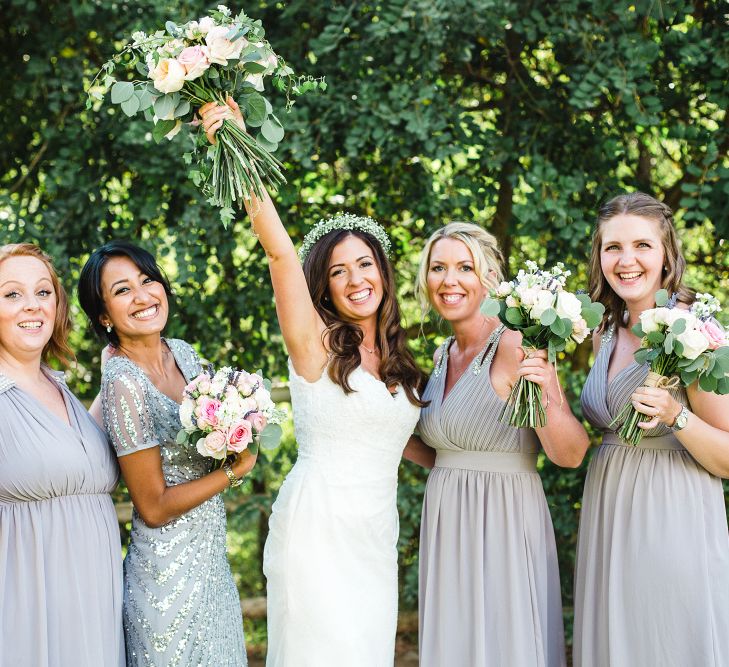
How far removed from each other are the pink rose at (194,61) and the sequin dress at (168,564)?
116 cm

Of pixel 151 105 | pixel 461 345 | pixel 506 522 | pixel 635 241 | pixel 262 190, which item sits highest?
pixel 151 105

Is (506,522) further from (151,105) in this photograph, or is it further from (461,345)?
(151,105)

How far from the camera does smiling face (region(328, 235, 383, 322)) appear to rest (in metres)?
3.84

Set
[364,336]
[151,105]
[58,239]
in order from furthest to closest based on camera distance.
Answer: [58,239]
[364,336]
[151,105]

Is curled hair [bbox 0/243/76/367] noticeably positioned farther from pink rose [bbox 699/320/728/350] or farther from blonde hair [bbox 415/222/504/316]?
pink rose [bbox 699/320/728/350]

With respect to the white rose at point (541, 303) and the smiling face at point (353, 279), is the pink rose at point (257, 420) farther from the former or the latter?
the white rose at point (541, 303)

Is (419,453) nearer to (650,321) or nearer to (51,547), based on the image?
(650,321)

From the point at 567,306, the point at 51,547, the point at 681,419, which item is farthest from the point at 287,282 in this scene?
the point at 681,419

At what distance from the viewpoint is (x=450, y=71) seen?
546 cm

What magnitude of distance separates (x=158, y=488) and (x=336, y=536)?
73 centimetres

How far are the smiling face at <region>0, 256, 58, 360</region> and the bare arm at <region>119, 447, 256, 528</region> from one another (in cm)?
54

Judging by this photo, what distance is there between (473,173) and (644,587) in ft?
8.79

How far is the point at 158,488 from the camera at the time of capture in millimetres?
3355

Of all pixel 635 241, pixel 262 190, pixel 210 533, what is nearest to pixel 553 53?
pixel 635 241
